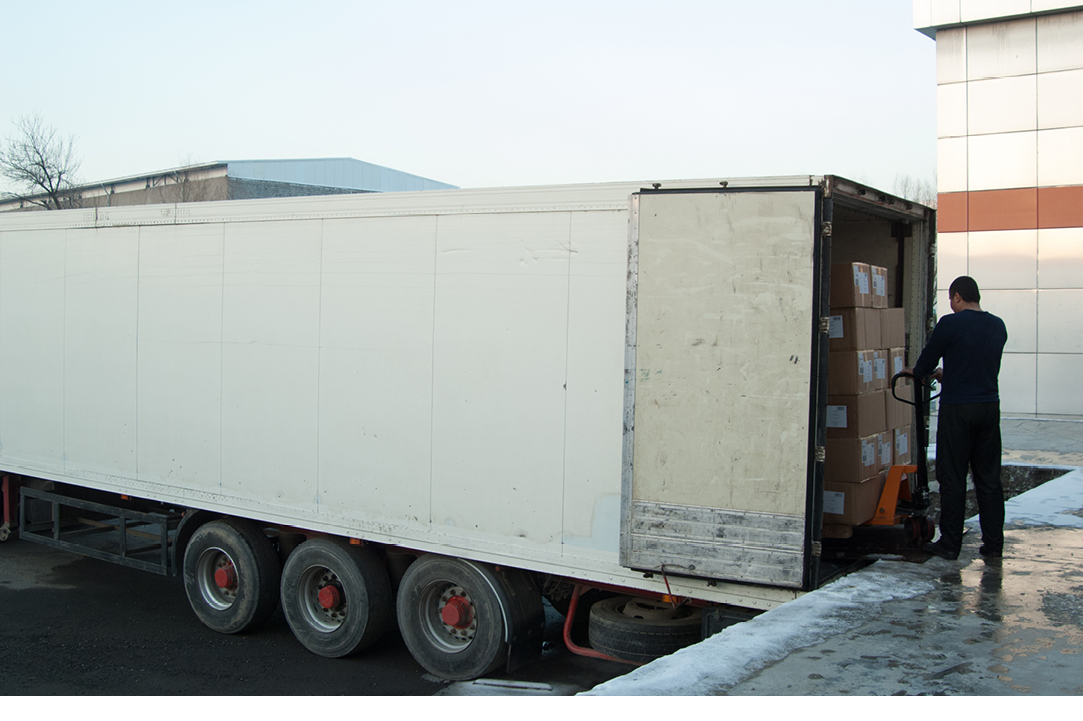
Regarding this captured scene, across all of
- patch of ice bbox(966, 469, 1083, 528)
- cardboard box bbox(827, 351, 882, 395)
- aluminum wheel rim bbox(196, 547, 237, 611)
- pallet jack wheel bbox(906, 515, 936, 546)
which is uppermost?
cardboard box bbox(827, 351, 882, 395)

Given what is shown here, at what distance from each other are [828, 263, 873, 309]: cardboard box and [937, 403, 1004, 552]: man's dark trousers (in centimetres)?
89

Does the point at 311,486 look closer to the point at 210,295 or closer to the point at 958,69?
the point at 210,295

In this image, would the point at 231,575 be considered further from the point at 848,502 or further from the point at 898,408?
the point at 898,408

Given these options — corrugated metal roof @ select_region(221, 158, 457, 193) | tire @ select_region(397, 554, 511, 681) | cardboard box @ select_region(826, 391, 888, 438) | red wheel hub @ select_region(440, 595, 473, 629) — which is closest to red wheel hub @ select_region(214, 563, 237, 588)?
tire @ select_region(397, 554, 511, 681)

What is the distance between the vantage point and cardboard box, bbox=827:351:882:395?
5.35 metres

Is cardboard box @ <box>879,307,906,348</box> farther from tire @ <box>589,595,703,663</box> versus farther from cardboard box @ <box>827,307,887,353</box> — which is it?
tire @ <box>589,595,703,663</box>

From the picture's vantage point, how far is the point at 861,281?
545 cm

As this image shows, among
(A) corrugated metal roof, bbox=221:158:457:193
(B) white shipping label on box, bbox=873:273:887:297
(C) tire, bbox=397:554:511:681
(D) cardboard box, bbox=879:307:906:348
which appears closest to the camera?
(C) tire, bbox=397:554:511:681

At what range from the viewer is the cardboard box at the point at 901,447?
5.99 m

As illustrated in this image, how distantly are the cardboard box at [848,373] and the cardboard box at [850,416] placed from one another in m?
0.04

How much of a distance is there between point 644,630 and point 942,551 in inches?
77.9

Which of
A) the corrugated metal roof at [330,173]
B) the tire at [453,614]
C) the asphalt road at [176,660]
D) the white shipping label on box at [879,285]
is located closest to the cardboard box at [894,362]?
the white shipping label on box at [879,285]

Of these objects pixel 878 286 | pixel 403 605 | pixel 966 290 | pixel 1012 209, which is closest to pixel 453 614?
pixel 403 605

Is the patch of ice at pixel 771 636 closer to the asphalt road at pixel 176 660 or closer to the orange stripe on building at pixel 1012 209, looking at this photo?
the asphalt road at pixel 176 660
